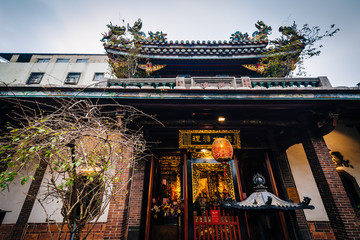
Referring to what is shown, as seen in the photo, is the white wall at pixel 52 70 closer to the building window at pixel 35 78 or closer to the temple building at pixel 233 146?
the building window at pixel 35 78

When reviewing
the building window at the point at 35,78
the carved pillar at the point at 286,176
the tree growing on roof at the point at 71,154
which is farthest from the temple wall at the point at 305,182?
the building window at the point at 35,78

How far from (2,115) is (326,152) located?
427 inches

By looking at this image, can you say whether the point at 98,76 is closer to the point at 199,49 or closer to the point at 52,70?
the point at 52,70

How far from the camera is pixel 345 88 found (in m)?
4.69

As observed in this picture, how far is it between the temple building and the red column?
0.03 meters

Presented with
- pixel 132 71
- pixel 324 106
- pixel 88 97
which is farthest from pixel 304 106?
pixel 132 71

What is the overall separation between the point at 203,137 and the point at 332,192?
414 centimetres

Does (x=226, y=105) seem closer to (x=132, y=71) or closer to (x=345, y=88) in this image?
(x=345, y=88)

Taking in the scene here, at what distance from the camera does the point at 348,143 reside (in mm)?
7352

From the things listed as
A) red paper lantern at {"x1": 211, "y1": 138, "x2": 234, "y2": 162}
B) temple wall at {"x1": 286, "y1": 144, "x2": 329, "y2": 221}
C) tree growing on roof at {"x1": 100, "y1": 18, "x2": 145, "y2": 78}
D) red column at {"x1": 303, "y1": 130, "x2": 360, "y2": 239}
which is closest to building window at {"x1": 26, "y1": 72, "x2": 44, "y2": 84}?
tree growing on roof at {"x1": 100, "y1": 18, "x2": 145, "y2": 78}

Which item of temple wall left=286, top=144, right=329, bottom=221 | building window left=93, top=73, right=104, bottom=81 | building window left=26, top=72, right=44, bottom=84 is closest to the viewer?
temple wall left=286, top=144, right=329, bottom=221

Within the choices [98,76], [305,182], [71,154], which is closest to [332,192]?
[305,182]

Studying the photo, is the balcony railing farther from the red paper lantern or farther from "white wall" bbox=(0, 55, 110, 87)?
"white wall" bbox=(0, 55, 110, 87)

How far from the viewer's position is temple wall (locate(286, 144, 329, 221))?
6426 millimetres
